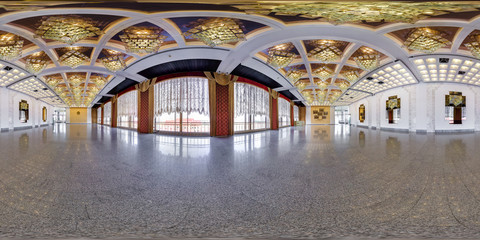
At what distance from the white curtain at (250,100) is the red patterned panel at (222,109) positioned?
6.14 ft

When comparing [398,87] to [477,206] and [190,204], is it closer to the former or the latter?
[477,206]

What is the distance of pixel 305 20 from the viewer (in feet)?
23.2

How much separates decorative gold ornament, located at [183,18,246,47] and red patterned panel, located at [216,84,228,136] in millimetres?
5751

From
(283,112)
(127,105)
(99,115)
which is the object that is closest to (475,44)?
Answer: (283,112)

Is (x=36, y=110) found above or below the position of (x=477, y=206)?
above

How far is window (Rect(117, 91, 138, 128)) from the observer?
1859 cm

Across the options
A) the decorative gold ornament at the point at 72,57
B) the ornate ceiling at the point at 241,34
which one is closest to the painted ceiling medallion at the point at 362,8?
the ornate ceiling at the point at 241,34

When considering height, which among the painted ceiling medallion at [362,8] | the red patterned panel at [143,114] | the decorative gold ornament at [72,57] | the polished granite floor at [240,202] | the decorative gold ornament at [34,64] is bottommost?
the polished granite floor at [240,202]

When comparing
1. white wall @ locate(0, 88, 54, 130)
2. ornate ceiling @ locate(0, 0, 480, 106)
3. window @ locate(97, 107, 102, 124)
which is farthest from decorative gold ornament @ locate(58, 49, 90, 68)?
window @ locate(97, 107, 102, 124)

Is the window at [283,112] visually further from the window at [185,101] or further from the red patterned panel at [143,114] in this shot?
the red patterned panel at [143,114]

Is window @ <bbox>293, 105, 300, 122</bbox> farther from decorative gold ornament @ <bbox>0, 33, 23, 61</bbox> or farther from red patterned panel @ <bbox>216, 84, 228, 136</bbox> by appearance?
decorative gold ornament @ <bbox>0, 33, 23, 61</bbox>

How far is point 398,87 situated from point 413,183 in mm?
21173

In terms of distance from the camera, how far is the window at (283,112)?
24359 millimetres

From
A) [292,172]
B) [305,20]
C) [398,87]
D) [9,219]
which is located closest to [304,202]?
[292,172]
